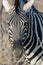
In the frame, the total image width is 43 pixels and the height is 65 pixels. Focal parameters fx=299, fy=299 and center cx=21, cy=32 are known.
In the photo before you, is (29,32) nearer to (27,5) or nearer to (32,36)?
(32,36)

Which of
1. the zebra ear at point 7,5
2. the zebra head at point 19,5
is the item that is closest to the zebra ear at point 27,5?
the zebra head at point 19,5

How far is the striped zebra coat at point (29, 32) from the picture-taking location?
6.39 ft

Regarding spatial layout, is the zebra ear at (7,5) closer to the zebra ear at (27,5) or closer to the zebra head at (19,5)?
the zebra head at (19,5)

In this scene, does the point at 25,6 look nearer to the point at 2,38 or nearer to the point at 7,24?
the point at 7,24

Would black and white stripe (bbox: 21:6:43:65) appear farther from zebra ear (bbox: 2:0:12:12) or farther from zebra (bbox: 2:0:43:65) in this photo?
zebra ear (bbox: 2:0:12:12)

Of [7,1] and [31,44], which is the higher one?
[7,1]

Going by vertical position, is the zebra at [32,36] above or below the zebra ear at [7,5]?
below

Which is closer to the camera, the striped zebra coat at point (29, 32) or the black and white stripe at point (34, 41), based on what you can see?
the striped zebra coat at point (29, 32)

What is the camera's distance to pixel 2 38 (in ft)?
7.42

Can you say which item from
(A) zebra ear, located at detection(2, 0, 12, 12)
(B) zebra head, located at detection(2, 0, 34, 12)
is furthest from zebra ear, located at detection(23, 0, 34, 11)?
(A) zebra ear, located at detection(2, 0, 12, 12)

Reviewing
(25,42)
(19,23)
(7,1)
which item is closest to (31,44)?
(25,42)

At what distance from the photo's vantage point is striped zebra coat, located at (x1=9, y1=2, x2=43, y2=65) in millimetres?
1948

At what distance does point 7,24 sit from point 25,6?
193mm

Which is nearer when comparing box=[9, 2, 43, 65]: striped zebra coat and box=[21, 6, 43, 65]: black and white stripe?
box=[9, 2, 43, 65]: striped zebra coat
